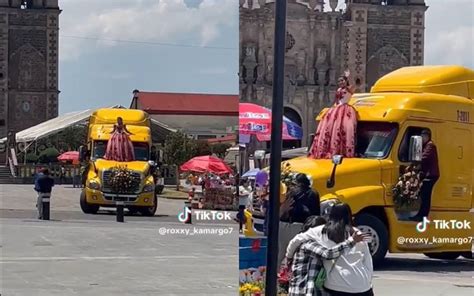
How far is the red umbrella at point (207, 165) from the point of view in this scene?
462 inches

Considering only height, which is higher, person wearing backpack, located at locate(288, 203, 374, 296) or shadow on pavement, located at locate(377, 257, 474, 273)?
person wearing backpack, located at locate(288, 203, 374, 296)

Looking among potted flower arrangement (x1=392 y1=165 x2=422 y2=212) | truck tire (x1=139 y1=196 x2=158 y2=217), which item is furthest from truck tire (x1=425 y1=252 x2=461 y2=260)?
truck tire (x1=139 y1=196 x2=158 y2=217)

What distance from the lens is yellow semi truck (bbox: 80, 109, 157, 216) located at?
1527 centimetres

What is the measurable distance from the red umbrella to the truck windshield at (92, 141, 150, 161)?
277 cm

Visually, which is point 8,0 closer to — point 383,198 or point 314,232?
point 383,198

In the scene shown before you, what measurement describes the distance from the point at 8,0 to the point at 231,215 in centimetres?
492

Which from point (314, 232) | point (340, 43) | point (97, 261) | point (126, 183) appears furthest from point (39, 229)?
point (340, 43)

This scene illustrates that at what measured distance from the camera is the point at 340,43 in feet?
196

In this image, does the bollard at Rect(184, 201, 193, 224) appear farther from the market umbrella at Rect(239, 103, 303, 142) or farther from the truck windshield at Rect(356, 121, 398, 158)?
the market umbrella at Rect(239, 103, 303, 142)

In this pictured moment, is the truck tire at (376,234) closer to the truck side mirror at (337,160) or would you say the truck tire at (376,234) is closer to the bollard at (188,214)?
the truck side mirror at (337,160)

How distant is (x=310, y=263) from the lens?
6.97 metres

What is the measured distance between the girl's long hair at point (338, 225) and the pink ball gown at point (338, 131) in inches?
294

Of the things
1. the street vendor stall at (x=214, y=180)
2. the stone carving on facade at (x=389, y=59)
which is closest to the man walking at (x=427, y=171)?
the street vendor stall at (x=214, y=180)

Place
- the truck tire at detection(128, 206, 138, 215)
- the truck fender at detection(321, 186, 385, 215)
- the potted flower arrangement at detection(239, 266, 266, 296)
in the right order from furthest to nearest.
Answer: the truck tire at detection(128, 206, 138, 215)
the truck fender at detection(321, 186, 385, 215)
the potted flower arrangement at detection(239, 266, 266, 296)
